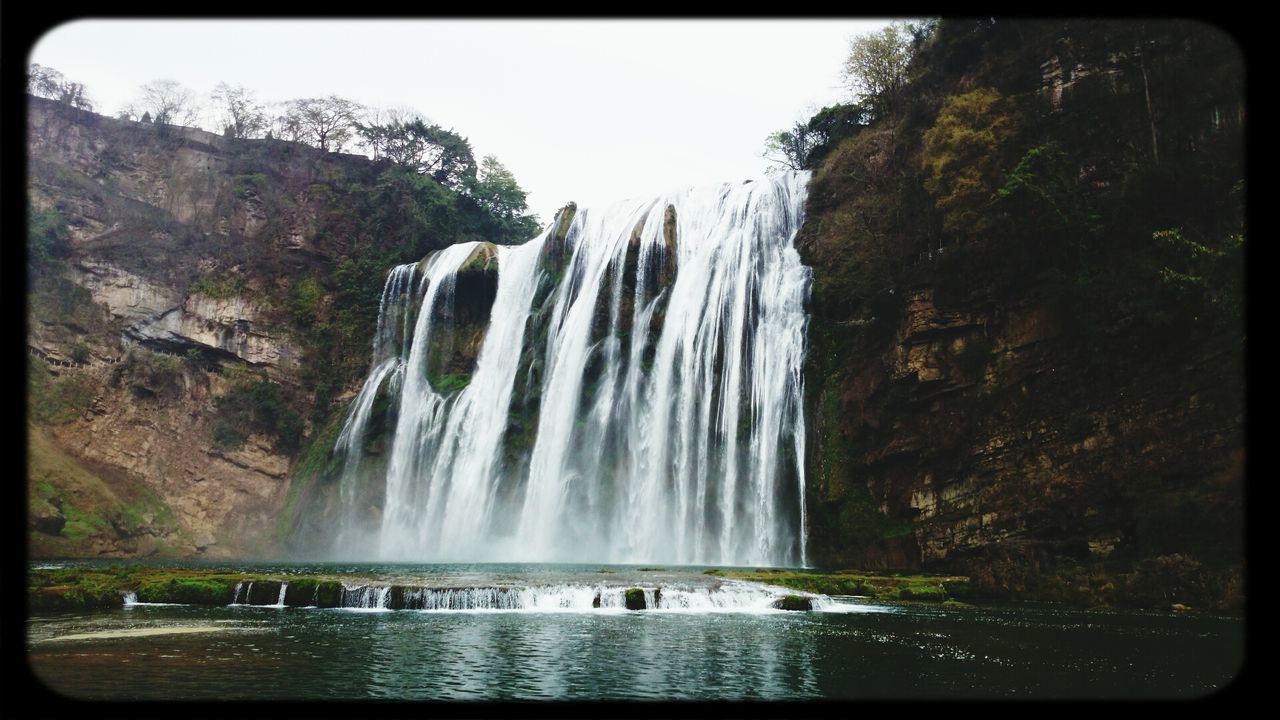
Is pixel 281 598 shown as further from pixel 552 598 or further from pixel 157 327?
pixel 157 327

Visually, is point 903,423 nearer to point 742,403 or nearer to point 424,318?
point 742,403

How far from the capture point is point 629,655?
421 inches

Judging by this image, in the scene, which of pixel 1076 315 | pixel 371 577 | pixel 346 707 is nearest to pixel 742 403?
pixel 1076 315

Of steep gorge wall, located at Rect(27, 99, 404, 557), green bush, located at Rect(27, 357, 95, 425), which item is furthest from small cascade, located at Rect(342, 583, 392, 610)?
green bush, located at Rect(27, 357, 95, 425)

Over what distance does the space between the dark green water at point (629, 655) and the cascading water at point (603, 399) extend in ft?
41.0

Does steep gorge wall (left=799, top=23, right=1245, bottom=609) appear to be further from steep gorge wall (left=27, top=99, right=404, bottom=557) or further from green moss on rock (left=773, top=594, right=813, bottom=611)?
steep gorge wall (left=27, top=99, right=404, bottom=557)

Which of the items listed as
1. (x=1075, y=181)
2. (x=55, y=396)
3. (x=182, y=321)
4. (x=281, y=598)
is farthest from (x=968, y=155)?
(x=55, y=396)

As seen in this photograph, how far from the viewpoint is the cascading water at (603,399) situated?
2795 centimetres

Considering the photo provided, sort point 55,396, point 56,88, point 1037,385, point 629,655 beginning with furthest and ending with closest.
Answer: point 56,88 < point 55,396 < point 1037,385 < point 629,655

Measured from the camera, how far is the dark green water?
8.61 m

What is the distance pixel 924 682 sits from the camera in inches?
356

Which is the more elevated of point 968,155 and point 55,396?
point 968,155

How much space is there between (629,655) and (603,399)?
21.9 metres

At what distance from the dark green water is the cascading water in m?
12.5
